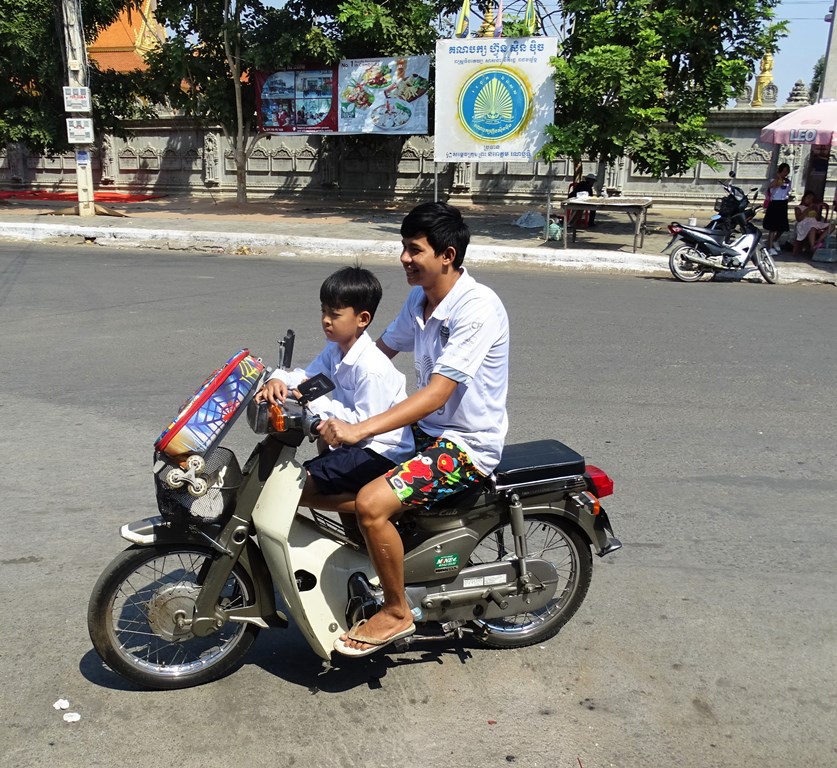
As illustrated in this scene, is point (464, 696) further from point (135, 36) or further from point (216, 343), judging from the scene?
point (135, 36)

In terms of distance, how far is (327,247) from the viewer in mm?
14469

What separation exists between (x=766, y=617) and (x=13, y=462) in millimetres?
4114

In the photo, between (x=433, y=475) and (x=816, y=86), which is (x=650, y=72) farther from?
(x=816, y=86)

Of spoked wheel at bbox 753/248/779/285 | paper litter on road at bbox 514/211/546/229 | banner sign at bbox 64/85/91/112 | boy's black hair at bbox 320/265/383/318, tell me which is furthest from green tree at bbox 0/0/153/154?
boy's black hair at bbox 320/265/383/318

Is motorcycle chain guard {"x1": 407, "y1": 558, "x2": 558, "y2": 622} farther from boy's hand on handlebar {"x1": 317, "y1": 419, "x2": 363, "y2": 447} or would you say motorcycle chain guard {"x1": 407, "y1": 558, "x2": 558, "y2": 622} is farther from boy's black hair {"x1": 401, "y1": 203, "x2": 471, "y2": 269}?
boy's black hair {"x1": 401, "y1": 203, "x2": 471, "y2": 269}

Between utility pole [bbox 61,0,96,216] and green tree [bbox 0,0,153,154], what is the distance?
2215mm

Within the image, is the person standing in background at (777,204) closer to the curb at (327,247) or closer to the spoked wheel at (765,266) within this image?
the spoked wheel at (765,266)

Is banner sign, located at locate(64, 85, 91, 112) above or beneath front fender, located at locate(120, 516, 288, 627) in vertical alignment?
above

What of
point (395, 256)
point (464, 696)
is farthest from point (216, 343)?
point (395, 256)

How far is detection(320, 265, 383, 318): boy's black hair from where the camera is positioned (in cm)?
285

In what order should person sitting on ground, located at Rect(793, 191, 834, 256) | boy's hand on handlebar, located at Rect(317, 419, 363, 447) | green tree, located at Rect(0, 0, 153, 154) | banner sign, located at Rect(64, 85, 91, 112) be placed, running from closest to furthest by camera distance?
boy's hand on handlebar, located at Rect(317, 419, 363, 447) → person sitting on ground, located at Rect(793, 191, 834, 256) → banner sign, located at Rect(64, 85, 91, 112) → green tree, located at Rect(0, 0, 153, 154)

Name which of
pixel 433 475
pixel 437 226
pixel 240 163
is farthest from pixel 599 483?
pixel 240 163

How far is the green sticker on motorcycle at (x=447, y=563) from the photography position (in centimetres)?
298

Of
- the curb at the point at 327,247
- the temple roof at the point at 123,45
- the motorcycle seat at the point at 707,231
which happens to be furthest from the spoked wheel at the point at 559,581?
the temple roof at the point at 123,45
